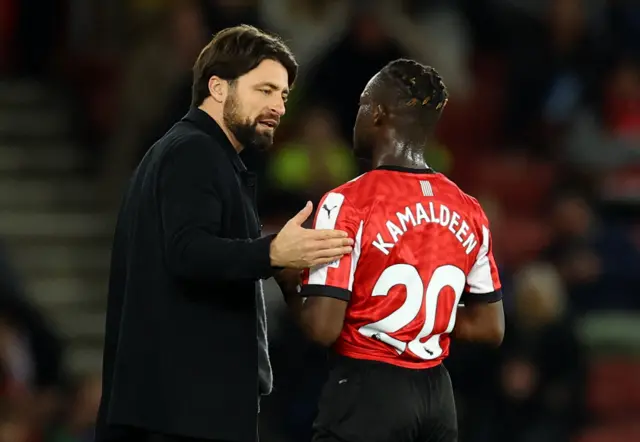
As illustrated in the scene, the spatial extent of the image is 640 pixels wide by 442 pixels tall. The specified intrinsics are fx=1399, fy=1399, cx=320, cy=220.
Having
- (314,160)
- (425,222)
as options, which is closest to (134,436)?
(425,222)

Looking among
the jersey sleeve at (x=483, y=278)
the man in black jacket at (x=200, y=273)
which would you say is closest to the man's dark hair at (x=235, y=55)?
the man in black jacket at (x=200, y=273)

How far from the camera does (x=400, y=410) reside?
4145 millimetres


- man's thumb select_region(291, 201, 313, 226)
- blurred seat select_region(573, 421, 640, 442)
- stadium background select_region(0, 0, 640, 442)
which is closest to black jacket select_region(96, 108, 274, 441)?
man's thumb select_region(291, 201, 313, 226)

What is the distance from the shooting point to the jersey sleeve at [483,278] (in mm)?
4398

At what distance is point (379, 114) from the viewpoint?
4316 mm

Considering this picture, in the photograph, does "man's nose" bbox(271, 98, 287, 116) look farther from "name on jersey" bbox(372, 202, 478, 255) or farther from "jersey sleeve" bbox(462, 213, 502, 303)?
"jersey sleeve" bbox(462, 213, 502, 303)

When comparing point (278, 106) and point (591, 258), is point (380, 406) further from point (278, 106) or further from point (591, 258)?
point (591, 258)

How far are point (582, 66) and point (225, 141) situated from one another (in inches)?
244

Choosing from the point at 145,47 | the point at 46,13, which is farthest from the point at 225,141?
the point at 46,13

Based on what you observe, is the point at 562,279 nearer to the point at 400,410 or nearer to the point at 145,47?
the point at 145,47

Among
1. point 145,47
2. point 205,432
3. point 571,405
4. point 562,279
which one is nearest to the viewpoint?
point 205,432

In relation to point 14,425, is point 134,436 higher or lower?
higher

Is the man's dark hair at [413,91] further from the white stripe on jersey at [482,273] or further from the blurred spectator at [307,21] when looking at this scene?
the blurred spectator at [307,21]

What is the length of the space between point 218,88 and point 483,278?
102 cm
